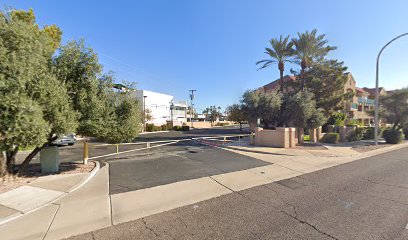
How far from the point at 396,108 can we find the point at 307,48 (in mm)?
10927

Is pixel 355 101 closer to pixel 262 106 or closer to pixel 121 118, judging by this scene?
pixel 262 106

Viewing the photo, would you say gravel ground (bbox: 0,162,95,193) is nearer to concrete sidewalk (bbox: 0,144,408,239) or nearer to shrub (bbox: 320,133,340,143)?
concrete sidewalk (bbox: 0,144,408,239)

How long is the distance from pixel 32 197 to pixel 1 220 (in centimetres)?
120

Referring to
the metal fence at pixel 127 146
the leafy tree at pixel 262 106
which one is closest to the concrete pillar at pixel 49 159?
the metal fence at pixel 127 146

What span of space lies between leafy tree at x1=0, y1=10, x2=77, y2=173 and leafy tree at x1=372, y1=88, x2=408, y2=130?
27.5m

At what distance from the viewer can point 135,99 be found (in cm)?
873

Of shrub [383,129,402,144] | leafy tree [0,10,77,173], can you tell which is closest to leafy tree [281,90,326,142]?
shrub [383,129,402,144]

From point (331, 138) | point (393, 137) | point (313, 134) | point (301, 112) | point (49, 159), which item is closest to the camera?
point (49, 159)

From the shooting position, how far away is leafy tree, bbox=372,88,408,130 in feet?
66.8

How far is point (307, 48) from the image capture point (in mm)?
24781

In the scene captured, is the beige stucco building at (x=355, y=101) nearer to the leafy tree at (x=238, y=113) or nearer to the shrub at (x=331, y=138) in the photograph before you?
the leafy tree at (x=238, y=113)

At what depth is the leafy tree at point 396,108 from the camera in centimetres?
2036

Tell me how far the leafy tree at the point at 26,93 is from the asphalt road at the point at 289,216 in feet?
10.0

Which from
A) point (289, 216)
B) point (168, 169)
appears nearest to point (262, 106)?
point (168, 169)
